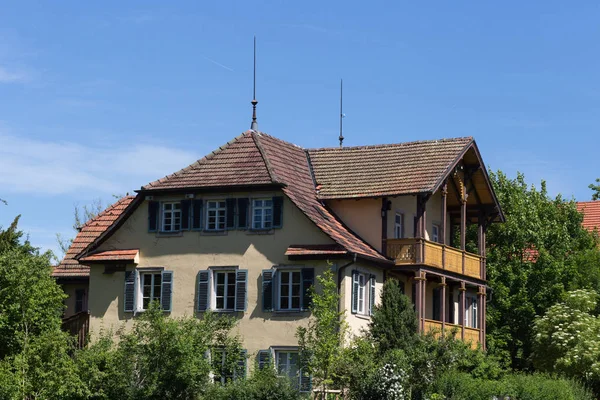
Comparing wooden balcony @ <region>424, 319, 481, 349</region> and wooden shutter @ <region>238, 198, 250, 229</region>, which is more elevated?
wooden shutter @ <region>238, 198, 250, 229</region>

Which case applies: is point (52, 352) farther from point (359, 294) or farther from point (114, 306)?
point (359, 294)

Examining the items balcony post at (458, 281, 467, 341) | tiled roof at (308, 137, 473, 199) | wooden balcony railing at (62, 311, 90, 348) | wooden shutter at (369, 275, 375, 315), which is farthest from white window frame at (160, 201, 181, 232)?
balcony post at (458, 281, 467, 341)

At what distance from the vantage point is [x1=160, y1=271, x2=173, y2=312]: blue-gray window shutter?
47.1m

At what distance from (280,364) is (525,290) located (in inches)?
643

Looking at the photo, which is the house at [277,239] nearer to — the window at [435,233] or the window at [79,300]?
the window at [435,233]

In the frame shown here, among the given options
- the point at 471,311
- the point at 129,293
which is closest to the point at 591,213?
the point at 471,311

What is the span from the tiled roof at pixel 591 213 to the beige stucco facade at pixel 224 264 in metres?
24.5

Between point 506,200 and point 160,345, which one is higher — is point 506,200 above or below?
above

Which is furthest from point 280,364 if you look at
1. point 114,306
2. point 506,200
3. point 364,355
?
point 506,200

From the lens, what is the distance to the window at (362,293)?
45.1 meters

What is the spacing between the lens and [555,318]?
51219 mm

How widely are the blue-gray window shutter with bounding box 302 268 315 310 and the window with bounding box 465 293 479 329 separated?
1194 centimetres

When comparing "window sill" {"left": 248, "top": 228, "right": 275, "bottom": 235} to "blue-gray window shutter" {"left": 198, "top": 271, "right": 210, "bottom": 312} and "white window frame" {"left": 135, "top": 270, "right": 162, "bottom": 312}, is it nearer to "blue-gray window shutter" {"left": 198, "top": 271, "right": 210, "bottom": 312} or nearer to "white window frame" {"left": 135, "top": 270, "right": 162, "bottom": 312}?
"blue-gray window shutter" {"left": 198, "top": 271, "right": 210, "bottom": 312}

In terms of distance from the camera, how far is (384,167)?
49438mm
